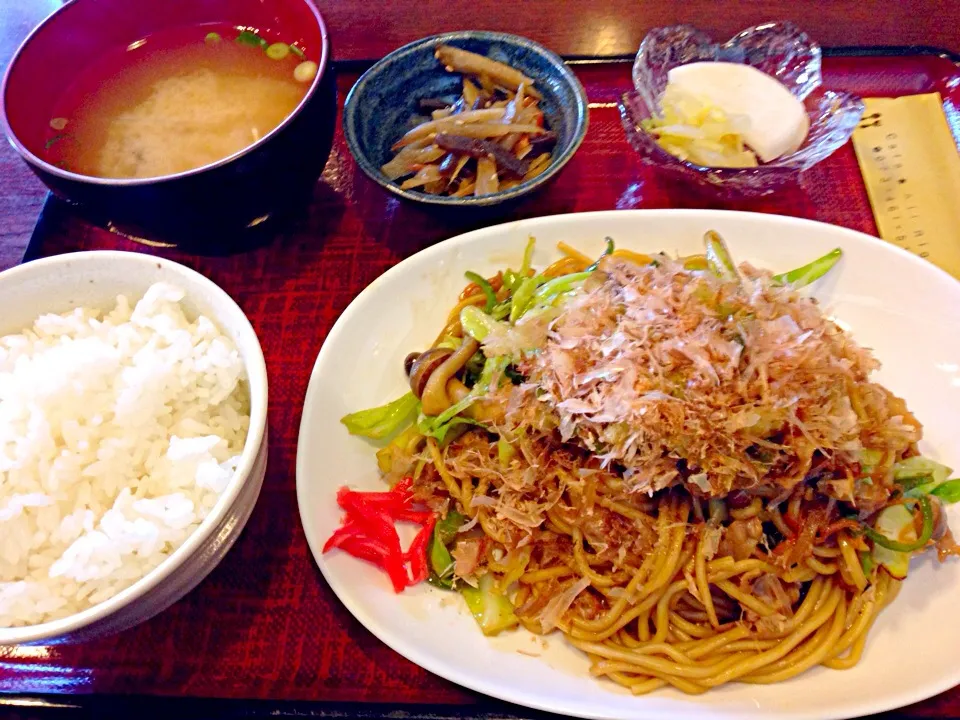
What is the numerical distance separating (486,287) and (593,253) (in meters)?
0.36

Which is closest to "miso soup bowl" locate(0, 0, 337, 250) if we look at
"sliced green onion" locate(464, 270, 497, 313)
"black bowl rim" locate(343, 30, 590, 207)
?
"black bowl rim" locate(343, 30, 590, 207)

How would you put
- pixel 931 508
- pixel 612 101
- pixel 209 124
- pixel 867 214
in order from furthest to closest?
pixel 612 101 < pixel 867 214 < pixel 209 124 < pixel 931 508

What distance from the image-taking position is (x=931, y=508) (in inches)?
53.7

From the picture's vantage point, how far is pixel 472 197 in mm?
1768

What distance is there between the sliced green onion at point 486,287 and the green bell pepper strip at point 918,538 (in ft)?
3.51

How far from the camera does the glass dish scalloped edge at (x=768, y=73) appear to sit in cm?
193

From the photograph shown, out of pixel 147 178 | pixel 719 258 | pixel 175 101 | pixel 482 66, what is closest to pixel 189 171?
Answer: pixel 147 178

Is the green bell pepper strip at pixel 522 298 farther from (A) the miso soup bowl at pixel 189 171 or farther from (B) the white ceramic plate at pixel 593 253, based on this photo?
(A) the miso soup bowl at pixel 189 171

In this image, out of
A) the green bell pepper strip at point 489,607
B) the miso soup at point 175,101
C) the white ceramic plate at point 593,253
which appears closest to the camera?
the white ceramic plate at point 593,253

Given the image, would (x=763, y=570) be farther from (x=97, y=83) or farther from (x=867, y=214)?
(x=97, y=83)

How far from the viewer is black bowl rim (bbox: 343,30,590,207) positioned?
1.76 meters

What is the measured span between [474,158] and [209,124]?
2.58ft

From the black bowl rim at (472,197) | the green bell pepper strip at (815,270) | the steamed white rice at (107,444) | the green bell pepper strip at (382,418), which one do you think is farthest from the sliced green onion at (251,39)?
the green bell pepper strip at (815,270)

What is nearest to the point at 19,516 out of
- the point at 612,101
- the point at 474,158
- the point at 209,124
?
the point at 209,124
